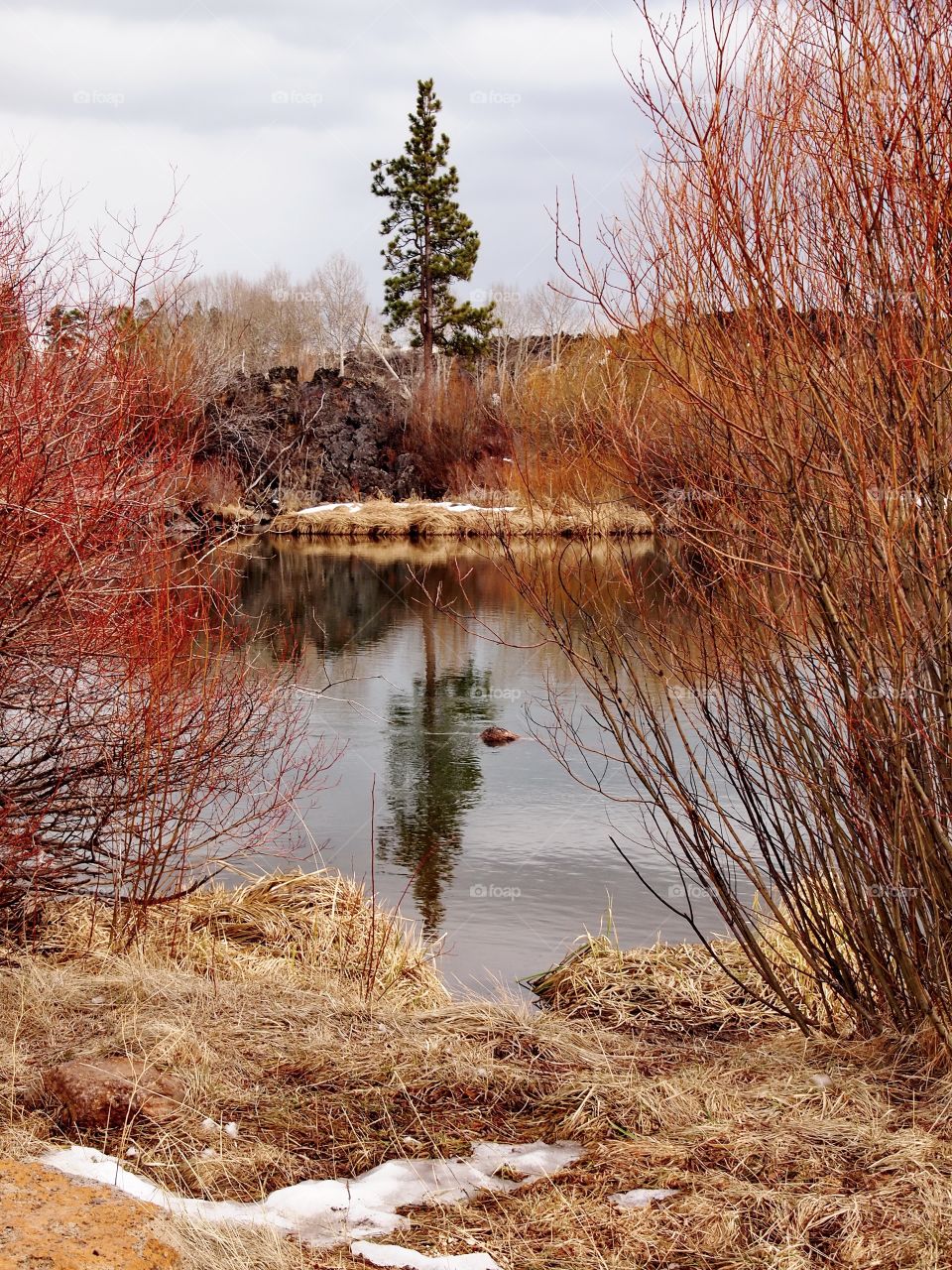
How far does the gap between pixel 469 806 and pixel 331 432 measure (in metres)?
36.9

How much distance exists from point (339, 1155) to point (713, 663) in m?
2.48

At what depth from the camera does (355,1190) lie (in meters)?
3.14

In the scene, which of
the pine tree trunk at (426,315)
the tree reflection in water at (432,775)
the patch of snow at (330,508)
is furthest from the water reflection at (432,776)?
the pine tree trunk at (426,315)

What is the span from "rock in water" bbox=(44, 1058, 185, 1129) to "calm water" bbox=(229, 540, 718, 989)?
1931 millimetres

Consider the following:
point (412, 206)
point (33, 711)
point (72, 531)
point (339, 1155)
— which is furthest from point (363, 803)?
point (412, 206)

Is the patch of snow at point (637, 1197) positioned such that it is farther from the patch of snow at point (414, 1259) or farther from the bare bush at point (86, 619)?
Answer: the bare bush at point (86, 619)
